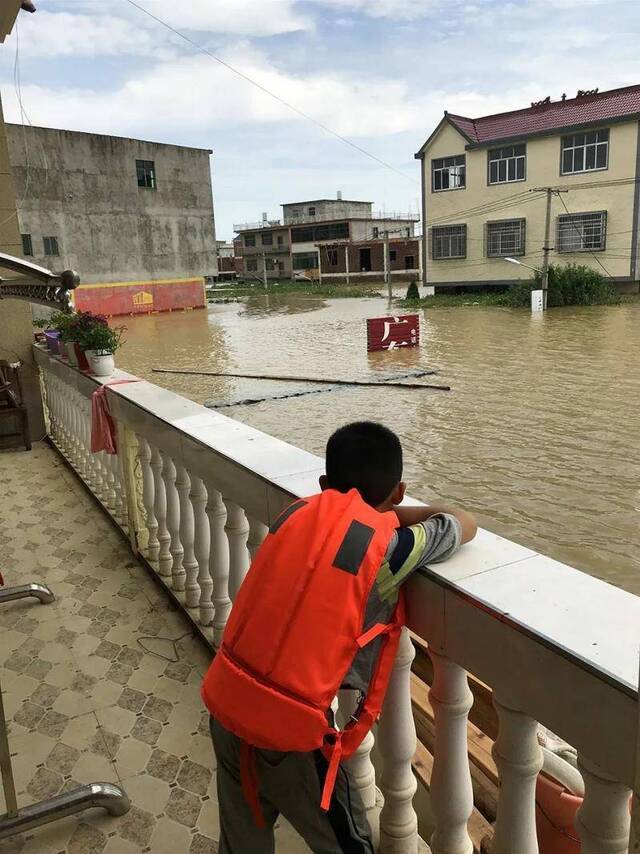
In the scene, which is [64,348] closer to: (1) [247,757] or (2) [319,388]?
(1) [247,757]

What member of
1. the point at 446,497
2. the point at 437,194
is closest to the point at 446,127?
the point at 437,194

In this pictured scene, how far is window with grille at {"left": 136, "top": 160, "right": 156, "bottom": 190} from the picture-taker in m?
34.3

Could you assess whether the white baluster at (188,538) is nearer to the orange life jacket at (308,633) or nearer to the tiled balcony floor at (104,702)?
the tiled balcony floor at (104,702)

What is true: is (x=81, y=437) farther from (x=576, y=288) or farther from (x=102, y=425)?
(x=576, y=288)

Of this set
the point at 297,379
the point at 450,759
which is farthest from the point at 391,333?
the point at 450,759

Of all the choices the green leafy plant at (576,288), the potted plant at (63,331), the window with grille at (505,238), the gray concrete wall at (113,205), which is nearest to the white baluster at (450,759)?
the potted plant at (63,331)

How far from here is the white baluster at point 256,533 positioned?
7.14 feet

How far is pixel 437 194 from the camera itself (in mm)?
34062

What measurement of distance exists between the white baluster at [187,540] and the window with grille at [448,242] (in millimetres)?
32865

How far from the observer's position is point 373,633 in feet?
4.35

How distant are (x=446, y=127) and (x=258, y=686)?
116 ft

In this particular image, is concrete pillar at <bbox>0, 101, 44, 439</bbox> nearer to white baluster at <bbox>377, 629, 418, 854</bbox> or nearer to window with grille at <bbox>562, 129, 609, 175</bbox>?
white baluster at <bbox>377, 629, 418, 854</bbox>

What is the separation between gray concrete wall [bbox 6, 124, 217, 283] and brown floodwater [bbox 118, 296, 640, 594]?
8.88 metres

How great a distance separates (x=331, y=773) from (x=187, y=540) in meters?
1.81
